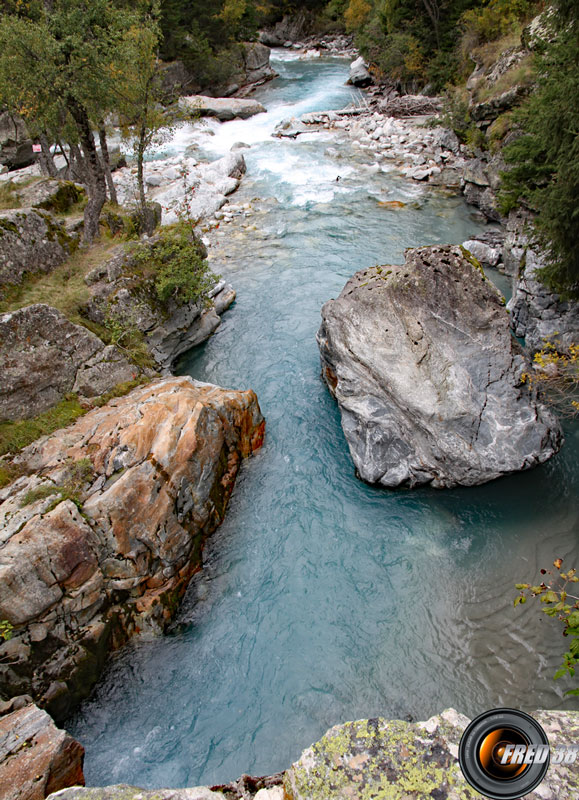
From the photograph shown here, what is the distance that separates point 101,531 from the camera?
30.5ft

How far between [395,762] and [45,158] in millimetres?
25288

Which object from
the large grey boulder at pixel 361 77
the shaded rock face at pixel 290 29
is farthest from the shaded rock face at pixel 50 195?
the shaded rock face at pixel 290 29

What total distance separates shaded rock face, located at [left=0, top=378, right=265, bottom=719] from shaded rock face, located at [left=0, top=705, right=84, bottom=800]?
104cm

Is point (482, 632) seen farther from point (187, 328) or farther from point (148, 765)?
point (187, 328)

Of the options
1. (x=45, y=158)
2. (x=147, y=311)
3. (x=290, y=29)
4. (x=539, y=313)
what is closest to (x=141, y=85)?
(x=45, y=158)

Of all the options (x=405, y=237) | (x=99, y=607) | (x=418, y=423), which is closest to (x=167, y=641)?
(x=99, y=607)

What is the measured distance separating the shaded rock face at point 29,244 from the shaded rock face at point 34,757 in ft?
33.4

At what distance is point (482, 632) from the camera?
9.27 m

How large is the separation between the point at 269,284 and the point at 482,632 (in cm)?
1496

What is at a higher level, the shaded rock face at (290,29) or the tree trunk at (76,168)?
the shaded rock face at (290,29)

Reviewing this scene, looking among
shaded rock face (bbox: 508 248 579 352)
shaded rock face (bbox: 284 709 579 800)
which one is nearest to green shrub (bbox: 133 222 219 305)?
shaded rock face (bbox: 508 248 579 352)

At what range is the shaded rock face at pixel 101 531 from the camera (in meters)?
8.35

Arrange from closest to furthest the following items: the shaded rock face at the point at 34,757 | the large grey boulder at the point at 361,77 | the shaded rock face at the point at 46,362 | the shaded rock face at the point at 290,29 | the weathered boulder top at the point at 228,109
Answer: the shaded rock face at the point at 34,757
the shaded rock face at the point at 46,362
the weathered boulder top at the point at 228,109
the large grey boulder at the point at 361,77
the shaded rock face at the point at 290,29

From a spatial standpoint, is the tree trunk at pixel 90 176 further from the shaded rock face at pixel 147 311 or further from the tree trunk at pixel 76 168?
the tree trunk at pixel 76 168
